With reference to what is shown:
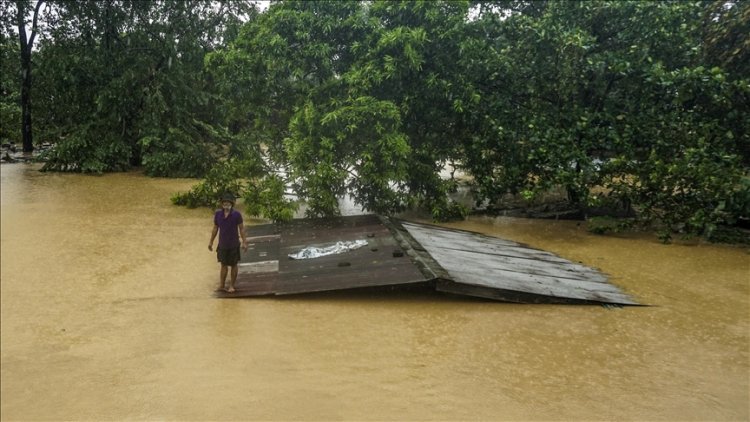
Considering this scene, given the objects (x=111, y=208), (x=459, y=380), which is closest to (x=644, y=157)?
(x=459, y=380)

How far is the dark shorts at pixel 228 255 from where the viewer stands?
6523 millimetres

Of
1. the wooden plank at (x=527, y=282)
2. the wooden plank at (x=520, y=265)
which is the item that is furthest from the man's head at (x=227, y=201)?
the wooden plank at (x=520, y=265)

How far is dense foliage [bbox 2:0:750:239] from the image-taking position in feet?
33.7

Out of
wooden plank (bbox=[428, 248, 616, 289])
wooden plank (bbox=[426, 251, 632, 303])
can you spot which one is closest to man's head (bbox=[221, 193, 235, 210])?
wooden plank (bbox=[426, 251, 632, 303])

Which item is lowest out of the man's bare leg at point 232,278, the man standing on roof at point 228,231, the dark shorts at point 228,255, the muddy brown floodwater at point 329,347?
the muddy brown floodwater at point 329,347

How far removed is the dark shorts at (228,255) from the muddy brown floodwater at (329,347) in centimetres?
46

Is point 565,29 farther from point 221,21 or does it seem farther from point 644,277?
point 221,21

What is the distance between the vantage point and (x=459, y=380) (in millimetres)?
4930

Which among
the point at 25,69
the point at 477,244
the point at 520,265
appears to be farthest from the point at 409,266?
the point at 25,69

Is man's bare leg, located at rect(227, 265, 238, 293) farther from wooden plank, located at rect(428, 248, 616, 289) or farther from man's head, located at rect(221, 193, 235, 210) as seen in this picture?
wooden plank, located at rect(428, 248, 616, 289)

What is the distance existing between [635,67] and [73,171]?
48.8 feet

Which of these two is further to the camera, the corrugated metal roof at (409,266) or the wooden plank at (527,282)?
the wooden plank at (527,282)

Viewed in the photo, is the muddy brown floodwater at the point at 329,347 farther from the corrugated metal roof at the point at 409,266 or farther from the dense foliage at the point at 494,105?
the dense foliage at the point at 494,105

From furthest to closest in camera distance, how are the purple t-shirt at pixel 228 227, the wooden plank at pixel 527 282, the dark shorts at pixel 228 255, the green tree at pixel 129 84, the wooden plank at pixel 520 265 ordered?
the green tree at pixel 129 84
the wooden plank at pixel 520 265
the wooden plank at pixel 527 282
the dark shorts at pixel 228 255
the purple t-shirt at pixel 228 227
